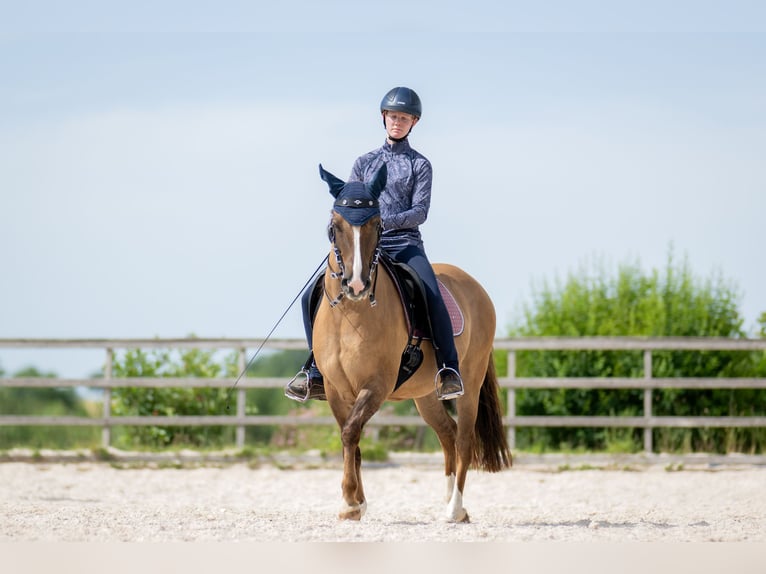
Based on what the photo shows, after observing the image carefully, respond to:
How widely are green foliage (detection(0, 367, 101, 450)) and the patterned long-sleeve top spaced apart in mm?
8696

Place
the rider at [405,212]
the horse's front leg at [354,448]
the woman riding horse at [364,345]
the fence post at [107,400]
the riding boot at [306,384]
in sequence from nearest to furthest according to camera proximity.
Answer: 1. the woman riding horse at [364,345]
2. the horse's front leg at [354,448]
3. the rider at [405,212]
4. the riding boot at [306,384]
5. the fence post at [107,400]

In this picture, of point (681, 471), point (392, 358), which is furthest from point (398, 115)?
point (681, 471)

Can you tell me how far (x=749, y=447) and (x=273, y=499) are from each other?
749 cm

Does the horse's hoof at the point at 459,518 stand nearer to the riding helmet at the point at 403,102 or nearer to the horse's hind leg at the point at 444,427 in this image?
the horse's hind leg at the point at 444,427

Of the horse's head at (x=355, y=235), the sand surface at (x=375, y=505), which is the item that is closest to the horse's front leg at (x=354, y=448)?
the sand surface at (x=375, y=505)

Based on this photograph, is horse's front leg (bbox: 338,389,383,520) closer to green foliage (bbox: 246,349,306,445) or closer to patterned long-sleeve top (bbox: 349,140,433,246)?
patterned long-sleeve top (bbox: 349,140,433,246)

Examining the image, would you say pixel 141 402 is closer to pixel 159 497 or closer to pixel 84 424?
pixel 84 424

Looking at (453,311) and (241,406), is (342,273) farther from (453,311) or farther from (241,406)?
(241,406)

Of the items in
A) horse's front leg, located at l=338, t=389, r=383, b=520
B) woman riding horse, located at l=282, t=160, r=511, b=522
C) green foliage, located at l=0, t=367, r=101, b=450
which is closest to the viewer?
woman riding horse, located at l=282, t=160, r=511, b=522

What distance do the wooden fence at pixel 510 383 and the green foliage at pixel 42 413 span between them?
101 cm

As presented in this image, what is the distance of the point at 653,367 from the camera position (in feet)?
48.1

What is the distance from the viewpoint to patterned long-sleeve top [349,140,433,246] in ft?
24.2

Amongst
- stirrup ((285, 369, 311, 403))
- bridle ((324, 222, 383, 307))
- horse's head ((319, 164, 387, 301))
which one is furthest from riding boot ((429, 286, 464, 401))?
stirrup ((285, 369, 311, 403))

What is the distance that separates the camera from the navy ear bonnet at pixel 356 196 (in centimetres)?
645
